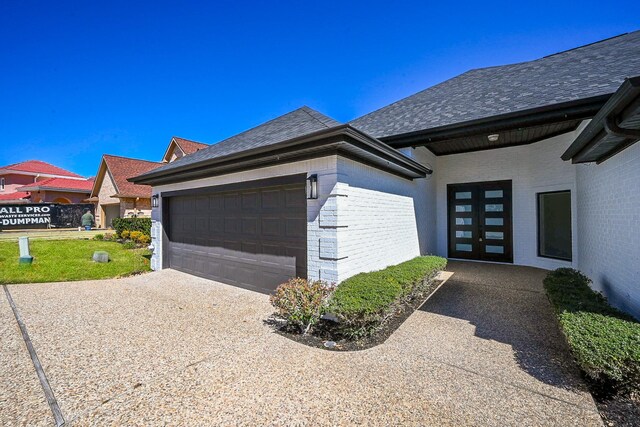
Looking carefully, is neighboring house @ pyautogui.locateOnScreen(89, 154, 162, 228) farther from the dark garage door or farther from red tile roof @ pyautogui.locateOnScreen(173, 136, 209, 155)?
the dark garage door

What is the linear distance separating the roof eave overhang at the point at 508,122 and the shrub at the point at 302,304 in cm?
505

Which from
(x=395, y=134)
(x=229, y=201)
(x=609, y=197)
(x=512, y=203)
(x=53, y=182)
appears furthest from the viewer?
(x=53, y=182)

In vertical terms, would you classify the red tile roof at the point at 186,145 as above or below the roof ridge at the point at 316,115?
above

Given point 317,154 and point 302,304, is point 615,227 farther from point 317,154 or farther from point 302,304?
point 302,304

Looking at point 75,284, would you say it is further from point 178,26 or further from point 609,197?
point 609,197

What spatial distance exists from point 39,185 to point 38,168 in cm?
1190

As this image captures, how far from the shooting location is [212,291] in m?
6.59

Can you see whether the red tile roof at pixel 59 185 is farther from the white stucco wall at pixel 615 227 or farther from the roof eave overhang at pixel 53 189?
the white stucco wall at pixel 615 227

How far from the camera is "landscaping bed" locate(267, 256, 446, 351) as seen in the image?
150 inches

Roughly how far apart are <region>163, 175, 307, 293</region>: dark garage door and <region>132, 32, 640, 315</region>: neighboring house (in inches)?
1.5

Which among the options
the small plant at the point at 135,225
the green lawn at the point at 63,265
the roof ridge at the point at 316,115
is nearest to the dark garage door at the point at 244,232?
the roof ridge at the point at 316,115

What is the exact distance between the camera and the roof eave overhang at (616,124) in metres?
2.78

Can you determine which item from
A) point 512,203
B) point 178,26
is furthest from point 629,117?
point 178,26

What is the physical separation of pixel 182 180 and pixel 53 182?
3012cm
